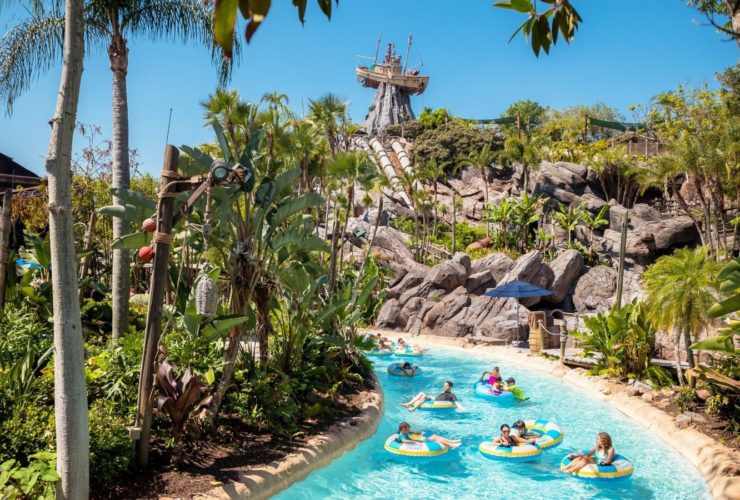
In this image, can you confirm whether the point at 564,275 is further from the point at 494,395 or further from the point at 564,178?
the point at 564,178

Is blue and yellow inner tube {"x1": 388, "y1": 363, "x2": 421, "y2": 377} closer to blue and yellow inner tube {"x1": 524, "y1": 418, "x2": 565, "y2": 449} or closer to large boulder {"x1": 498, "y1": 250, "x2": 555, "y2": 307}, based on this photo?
blue and yellow inner tube {"x1": 524, "y1": 418, "x2": 565, "y2": 449}

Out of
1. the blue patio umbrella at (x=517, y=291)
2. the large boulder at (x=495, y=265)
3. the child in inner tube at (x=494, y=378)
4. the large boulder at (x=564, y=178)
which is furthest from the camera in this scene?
the large boulder at (x=564, y=178)

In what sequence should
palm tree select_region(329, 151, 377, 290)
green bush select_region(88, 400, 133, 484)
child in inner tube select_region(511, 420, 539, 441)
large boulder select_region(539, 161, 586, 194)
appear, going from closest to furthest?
green bush select_region(88, 400, 133, 484)
child in inner tube select_region(511, 420, 539, 441)
palm tree select_region(329, 151, 377, 290)
large boulder select_region(539, 161, 586, 194)

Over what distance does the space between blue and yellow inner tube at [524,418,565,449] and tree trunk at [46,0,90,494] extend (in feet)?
26.8

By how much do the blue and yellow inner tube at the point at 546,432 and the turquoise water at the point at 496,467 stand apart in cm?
17

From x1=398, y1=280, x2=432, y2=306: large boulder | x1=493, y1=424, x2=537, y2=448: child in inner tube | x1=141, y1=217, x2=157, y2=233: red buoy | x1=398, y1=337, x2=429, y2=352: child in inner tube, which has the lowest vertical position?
x1=493, y1=424, x2=537, y2=448: child in inner tube

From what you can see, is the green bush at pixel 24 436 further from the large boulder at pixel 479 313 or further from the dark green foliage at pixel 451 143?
the dark green foliage at pixel 451 143

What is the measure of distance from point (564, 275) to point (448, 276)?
17.7ft

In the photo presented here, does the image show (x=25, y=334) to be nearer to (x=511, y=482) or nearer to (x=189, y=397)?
(x=189, y=397)

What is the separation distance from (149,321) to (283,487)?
296 cm

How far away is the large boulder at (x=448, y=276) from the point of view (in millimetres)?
27562

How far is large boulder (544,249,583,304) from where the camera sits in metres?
27.7

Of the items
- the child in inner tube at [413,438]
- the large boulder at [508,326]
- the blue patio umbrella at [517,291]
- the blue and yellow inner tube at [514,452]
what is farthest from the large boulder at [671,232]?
the child in inner tube at [413,438]

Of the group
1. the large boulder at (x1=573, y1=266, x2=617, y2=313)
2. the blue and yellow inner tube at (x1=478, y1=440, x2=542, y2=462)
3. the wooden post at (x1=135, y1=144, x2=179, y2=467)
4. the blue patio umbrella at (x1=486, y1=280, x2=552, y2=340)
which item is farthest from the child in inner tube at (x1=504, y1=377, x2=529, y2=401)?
the large boulder at (x1=573, y1=266, x2=617, y2=313)
